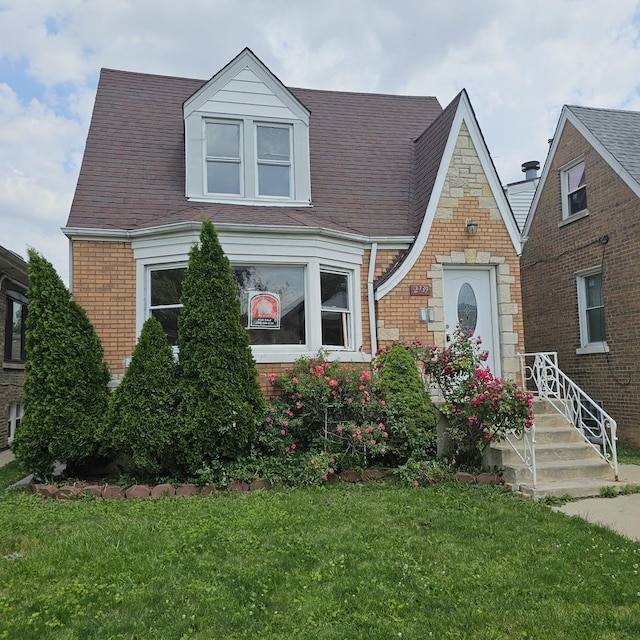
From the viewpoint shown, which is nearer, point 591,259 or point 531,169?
point 591,259

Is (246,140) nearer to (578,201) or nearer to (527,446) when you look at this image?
(527,446)

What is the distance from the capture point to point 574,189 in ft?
42.3

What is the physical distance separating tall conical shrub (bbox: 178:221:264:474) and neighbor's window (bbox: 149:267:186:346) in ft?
4.67

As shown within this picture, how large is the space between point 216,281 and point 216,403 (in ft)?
5.27

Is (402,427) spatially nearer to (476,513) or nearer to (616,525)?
(476,513)

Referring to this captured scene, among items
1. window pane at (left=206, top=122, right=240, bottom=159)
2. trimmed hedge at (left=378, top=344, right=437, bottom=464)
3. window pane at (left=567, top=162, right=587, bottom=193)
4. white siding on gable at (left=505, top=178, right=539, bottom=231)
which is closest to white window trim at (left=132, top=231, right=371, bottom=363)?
trimmed hedge at (left=378, top=344, right=437, bottom=464)

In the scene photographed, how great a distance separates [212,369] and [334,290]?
3.02 m

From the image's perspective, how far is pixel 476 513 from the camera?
19.1 ft

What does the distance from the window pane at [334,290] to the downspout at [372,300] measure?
1.28ft

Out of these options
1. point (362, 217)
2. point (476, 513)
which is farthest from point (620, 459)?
point (362, 217)

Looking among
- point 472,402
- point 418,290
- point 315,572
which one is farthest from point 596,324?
point 315,572

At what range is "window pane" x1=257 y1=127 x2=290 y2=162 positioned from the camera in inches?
401

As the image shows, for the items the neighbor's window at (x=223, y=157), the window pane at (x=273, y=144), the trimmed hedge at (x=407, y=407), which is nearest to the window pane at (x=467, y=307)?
the trimmed hedge at (x=407, y=407)

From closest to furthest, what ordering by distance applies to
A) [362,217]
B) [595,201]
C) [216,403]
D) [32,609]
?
[32,609], [216,403], [362,217], [595,201]
